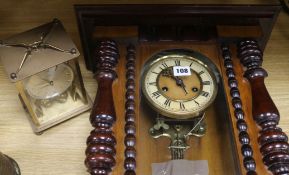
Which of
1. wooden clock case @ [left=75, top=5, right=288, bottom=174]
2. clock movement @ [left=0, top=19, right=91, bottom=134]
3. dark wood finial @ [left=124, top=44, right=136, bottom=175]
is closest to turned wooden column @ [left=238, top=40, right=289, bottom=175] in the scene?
wooden clock case @ [left=75, top=5, right=288, bottom=174]

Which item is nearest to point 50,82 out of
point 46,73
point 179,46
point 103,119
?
point 46,73

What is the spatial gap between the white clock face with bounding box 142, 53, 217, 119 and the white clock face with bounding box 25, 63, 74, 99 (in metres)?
0.17

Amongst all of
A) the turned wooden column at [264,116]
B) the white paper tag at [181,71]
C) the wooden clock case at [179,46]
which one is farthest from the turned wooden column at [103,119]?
the turned wooden column at [264,116]

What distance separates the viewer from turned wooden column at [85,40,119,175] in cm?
65

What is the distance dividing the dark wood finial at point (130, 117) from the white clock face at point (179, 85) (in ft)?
0.09

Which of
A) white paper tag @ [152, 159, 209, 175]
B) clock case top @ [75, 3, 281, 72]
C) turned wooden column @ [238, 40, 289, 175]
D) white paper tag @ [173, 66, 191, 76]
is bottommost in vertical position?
white paper tag @ [152, 159, 209, 175]

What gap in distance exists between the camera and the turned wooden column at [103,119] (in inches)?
25.5

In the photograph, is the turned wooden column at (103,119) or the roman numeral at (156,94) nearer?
the turned wooden column at (103,119)

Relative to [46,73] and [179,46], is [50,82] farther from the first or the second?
[179,46]

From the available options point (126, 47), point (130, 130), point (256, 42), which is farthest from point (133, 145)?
point (256, 42)

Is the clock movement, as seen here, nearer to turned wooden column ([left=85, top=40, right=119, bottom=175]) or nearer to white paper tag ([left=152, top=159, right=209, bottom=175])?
turned wooden column ([left=85, top=40, right=119, bottom=175])

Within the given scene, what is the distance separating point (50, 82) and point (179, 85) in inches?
10.4

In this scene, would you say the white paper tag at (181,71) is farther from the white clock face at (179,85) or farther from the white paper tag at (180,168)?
the white paper tag at (180,168)

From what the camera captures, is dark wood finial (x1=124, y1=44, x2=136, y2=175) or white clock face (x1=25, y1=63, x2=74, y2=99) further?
white clock face (x1=25, y1=63, x2=74, y2=99)
